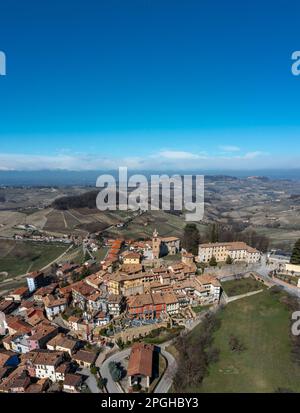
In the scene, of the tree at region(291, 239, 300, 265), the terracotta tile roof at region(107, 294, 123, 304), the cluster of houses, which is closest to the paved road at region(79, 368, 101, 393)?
the cluster of houses

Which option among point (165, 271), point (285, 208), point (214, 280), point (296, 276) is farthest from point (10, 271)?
point (285, 208)

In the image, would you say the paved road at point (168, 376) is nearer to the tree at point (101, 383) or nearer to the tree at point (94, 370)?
the tree at point (101, 383)

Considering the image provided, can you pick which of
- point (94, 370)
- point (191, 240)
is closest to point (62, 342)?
point (94, 370)

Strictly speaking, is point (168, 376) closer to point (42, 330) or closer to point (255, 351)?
point (255, 351)

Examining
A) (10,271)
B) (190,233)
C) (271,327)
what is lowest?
(10,271)

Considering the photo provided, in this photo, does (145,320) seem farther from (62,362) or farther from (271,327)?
(271,327)

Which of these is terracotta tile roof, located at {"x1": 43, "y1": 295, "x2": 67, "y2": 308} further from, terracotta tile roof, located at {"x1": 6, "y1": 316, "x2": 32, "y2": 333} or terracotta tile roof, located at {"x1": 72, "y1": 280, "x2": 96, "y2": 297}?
terracotta tile roof, located at {"x1": 6, "y1": 316, "x2": 32, "y2": 333}
